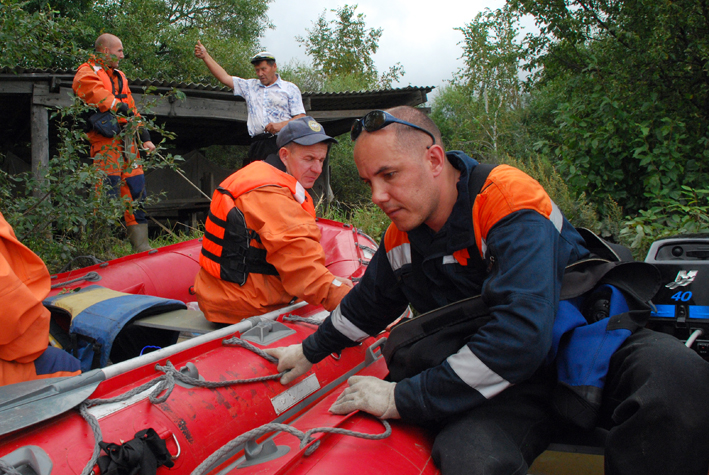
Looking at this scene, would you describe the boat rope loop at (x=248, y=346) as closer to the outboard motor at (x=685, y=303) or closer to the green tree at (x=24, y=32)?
the outboard motor at (x=685, y=303)

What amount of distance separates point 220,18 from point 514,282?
1825cm

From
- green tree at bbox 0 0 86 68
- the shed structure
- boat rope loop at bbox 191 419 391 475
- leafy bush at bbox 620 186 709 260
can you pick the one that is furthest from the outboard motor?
the shed structure

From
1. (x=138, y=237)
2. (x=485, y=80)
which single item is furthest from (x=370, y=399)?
(x=485, y=80)

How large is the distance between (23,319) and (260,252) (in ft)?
3.55

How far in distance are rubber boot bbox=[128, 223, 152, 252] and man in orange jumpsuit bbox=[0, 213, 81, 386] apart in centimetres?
346

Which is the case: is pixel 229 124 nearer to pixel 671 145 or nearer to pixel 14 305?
pixel 671 145

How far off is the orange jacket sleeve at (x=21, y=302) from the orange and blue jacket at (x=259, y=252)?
0.82 metres

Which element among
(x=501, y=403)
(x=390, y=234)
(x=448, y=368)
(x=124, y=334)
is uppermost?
(x=390, y=234)

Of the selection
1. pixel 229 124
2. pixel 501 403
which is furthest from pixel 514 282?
pixel 229 124

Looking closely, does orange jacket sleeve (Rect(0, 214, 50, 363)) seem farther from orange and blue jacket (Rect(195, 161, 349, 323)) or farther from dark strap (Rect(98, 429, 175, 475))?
orange and blue jacket (Rect(195, 161, 349, 323))

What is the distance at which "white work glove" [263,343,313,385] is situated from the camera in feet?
6.64

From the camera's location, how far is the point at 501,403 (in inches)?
58.3

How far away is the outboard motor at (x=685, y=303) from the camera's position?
1746mm

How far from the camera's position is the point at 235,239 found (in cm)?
251
